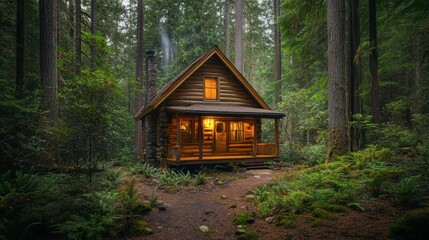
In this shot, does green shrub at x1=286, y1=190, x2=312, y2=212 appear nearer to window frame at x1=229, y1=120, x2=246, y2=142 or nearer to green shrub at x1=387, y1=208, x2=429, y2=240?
green shrub at x1=387, y1=208, x2=429, y2=240

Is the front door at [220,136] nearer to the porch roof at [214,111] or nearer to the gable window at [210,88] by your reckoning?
the porch roof at [214,111]

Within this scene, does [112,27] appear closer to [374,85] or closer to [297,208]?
[374,85]

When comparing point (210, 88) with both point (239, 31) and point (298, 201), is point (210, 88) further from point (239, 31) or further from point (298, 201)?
point (298, 201)

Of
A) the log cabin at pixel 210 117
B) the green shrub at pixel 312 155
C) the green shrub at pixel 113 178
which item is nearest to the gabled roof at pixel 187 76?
the log cabin at pixel 210 117

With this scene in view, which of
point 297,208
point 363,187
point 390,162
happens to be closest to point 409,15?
point 390,162

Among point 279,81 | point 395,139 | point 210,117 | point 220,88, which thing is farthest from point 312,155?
point 279,81

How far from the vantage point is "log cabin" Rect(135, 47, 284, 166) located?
16.0 m

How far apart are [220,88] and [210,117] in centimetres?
227

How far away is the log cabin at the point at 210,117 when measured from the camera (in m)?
16.0

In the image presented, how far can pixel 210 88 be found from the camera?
1809 centimetres

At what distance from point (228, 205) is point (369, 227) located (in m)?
4.62

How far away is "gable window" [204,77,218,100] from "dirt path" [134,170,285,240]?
7567 mm

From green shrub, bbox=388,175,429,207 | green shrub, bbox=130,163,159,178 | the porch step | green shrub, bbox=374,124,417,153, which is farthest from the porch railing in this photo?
green shrub, bbox=388,175,429,207

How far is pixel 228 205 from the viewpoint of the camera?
29.3 ft
